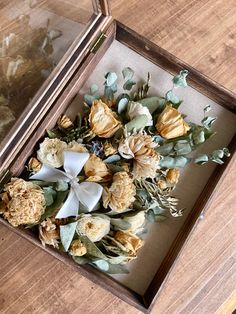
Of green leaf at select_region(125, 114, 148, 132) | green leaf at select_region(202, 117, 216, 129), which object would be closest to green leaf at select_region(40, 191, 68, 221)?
green leaf at select_region(125, 114, 148, 132)

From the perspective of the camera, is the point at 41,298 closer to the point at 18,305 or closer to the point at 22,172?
the point at 18,305

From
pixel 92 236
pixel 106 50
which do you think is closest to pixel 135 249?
pixel 92 236

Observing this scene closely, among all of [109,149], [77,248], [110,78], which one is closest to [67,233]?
[77,248]

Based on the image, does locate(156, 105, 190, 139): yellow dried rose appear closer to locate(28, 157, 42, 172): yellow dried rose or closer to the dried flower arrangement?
the dried flower arrangement

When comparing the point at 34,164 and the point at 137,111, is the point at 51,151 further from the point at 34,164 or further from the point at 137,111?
the point at 137,111

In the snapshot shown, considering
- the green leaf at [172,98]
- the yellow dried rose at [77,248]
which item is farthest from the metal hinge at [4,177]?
the green leaf at [172,98]

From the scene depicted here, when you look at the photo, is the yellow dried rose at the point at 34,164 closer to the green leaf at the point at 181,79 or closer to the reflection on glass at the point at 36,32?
the reflection on glass at the point at 36,32
